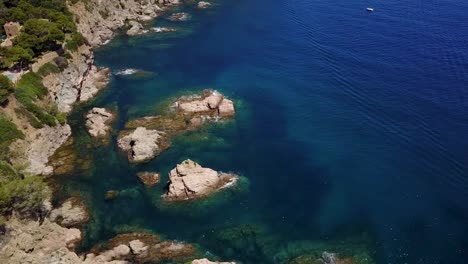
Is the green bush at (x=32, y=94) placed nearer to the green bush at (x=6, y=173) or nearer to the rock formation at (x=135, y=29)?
the green bush at (x=6, y=173)

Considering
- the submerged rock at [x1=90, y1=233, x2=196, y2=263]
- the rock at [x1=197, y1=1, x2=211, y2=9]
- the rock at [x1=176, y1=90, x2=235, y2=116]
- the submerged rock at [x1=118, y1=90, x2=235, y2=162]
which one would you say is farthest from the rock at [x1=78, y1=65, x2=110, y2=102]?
the rock at [x1=197, y1=1, x2=211, y2=9]

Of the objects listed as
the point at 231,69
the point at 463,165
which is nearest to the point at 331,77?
the point at 231,69

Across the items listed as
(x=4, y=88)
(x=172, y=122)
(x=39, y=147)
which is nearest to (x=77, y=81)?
(x=4, y=88)

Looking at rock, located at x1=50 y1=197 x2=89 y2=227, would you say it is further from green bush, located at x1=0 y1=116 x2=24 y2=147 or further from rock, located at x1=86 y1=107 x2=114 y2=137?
rock, located at x1=86 y1=107 x2=114 y2=137

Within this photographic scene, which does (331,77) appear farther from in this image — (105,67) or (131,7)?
(131,7)

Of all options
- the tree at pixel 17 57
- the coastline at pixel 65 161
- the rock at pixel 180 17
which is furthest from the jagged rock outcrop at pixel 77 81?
the rock at pixel 180 17

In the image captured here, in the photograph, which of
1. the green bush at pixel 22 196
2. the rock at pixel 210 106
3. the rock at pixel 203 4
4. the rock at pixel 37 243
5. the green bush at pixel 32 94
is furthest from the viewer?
the rock at pixel 203 4
